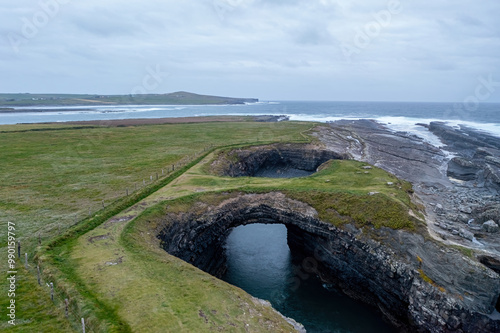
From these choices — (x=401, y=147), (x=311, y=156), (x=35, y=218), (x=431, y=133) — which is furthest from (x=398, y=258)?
(x=431, y=133)

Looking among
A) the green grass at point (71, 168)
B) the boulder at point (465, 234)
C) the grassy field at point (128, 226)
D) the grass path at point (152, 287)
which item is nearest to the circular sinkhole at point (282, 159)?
the grassy field at point (128, 226)

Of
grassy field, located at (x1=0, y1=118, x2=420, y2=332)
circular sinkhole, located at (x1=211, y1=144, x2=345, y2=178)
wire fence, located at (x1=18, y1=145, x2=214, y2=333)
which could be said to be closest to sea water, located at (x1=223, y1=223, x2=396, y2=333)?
grassy field, located at (x1=0, y1=118, x2=420, y2=332)

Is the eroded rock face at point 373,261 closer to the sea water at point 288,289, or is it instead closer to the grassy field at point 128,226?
the sea water at point 288,289

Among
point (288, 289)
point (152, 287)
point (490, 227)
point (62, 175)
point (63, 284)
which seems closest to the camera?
point (63, 284)

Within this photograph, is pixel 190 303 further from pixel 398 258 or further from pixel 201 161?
pixel 201 161

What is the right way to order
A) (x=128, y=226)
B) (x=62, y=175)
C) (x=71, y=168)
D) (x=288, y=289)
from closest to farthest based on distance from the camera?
(x=128, y=226) < (x=288, y=289) < (x=62, y=175) < (x=71, y=168)

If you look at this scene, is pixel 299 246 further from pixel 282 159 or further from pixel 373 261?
pixel 282 159

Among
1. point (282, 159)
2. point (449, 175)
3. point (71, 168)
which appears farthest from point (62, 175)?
point (449, 175)

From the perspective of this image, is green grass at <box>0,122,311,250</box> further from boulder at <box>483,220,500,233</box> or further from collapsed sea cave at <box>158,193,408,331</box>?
boulder at <box>483,220,500,233</box>
